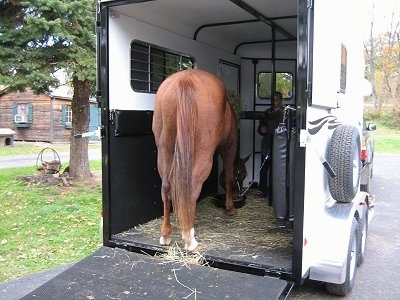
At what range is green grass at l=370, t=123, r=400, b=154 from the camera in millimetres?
A: 18312

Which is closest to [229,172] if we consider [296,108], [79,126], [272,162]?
A: [272,162]

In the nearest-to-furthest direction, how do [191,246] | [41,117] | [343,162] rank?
[343,162]
[191,246]
[41,117]

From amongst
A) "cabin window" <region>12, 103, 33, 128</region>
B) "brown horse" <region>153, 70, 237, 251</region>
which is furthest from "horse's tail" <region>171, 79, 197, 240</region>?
"cabin window" <region>12, 103, 33, 128</region>

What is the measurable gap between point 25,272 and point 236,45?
4469 mm

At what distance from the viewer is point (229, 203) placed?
498 centimetres

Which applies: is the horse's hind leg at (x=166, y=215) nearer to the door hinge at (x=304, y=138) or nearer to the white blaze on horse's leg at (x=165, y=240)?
the white blaze on horse's leg at (x=165, y=240)

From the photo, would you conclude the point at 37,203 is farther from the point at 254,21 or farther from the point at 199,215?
the point at 254,21

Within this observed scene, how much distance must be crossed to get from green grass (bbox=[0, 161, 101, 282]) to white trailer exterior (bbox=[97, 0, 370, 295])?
1.28m

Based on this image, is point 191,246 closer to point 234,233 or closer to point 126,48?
point 234,233

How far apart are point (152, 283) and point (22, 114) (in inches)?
964

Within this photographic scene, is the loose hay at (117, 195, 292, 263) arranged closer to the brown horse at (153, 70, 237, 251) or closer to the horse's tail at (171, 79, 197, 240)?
the brown horse at (153, 70, 237, 251)

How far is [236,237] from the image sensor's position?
13.2ft

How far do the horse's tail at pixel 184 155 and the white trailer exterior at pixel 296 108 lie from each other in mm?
491

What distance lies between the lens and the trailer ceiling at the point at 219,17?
13.4 feet
